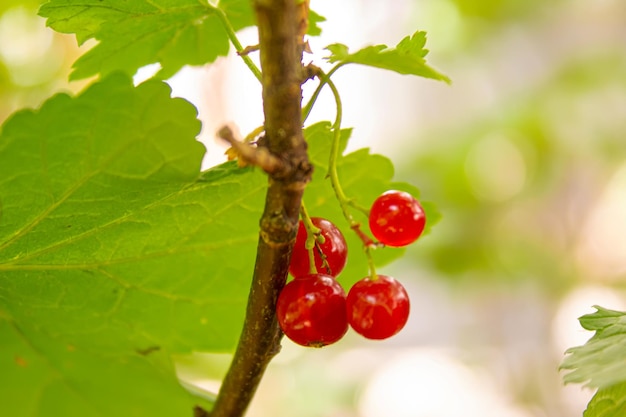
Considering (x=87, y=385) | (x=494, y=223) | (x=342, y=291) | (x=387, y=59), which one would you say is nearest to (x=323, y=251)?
(x=342, y=291)

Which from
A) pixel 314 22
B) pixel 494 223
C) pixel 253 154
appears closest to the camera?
pixel 253 154

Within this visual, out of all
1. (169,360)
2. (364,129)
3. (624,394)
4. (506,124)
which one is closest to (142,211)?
(169,360)

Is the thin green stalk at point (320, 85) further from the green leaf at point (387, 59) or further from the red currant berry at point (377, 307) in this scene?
the red currant berry at point (377, 307)

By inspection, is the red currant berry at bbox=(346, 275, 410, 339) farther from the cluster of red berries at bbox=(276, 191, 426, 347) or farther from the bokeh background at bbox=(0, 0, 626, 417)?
the bokeh background at bbox=(0, 0, 626, 417)

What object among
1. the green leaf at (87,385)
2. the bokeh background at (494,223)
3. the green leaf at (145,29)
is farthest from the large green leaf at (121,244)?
the bokeh background at (494,223)

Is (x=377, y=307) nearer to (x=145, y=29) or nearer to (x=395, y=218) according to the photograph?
(x=395, y=218)

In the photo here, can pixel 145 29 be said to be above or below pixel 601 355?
above

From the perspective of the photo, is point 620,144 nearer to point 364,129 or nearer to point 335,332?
point 364,129
